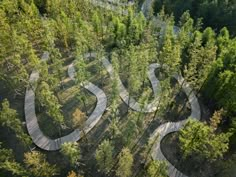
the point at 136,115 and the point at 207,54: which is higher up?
the point at 207,54

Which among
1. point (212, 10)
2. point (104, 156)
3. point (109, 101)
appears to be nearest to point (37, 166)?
point (104, 156)

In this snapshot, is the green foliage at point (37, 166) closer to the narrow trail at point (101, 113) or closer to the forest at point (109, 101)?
the forest at point (109, 101)

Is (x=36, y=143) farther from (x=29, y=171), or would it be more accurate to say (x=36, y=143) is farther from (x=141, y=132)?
(x=141, y=132)

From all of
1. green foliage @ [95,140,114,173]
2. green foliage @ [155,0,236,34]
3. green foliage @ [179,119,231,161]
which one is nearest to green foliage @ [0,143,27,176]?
green foliage @ [95,140,114,173]

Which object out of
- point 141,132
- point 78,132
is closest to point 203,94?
point 141,132

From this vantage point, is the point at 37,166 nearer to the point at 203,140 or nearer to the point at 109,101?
the point at 109,101

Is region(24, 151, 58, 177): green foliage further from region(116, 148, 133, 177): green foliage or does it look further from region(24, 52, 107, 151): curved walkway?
region(116, 148, 133, 177): green foliage
